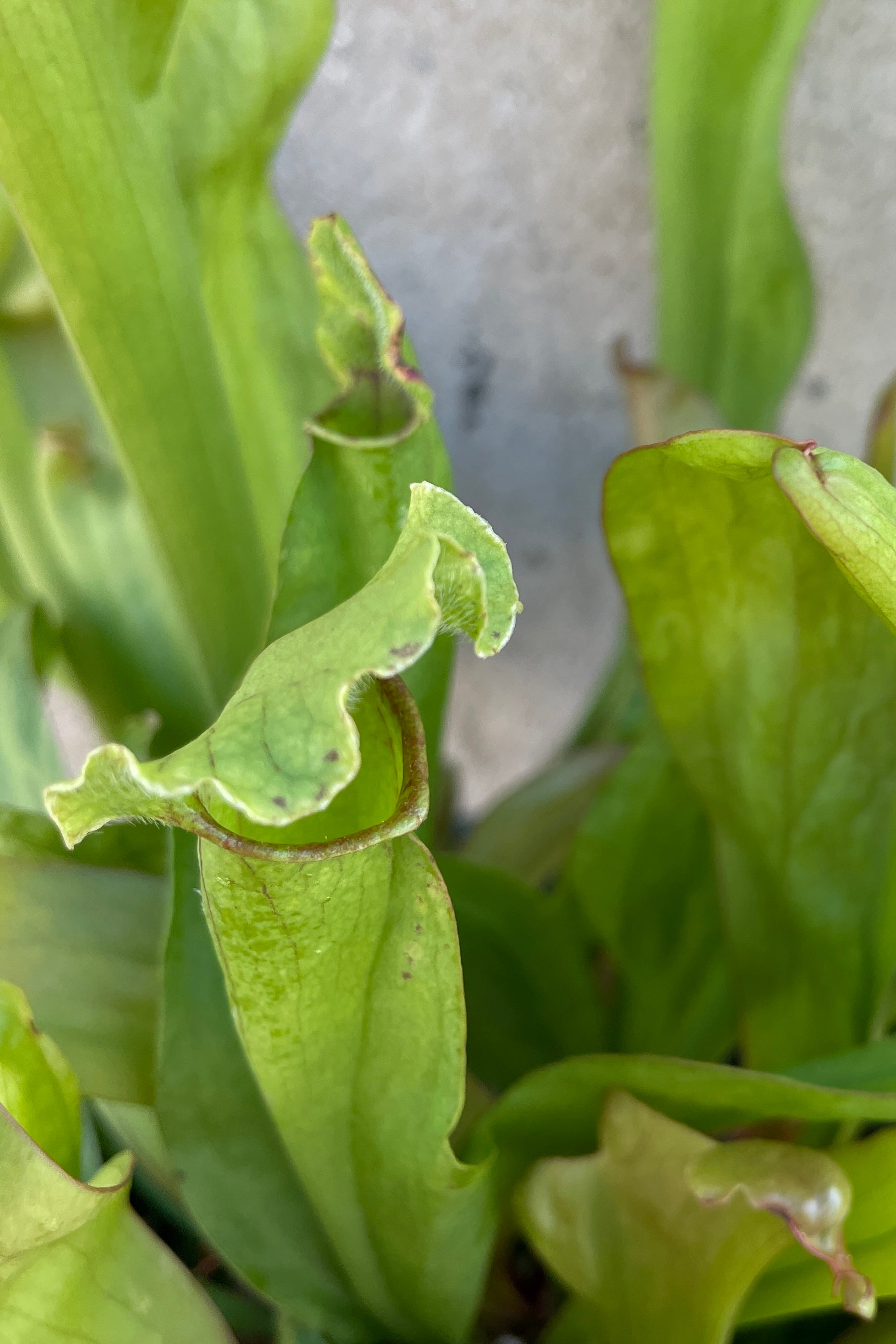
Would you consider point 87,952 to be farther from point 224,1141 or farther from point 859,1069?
point 859,1069

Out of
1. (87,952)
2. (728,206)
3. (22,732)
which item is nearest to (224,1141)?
(87,952)

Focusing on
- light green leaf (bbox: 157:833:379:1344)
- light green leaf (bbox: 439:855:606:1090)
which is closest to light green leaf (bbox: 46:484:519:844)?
light green leaf (bbox: 157:833:379:1344)

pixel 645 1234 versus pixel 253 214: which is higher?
pixel 253 214

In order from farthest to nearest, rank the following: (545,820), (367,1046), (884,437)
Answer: (545,820)
(884,437)
(367,1046)

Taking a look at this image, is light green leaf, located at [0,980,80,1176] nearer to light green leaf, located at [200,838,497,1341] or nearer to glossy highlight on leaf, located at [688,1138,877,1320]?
light green leaf, located at [200,838,497,1341]

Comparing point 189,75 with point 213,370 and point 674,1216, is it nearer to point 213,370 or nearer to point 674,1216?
point 213,370

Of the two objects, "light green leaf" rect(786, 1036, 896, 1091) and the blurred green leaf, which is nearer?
"light green leaf" rect(786, 1036, 896, 1091)
